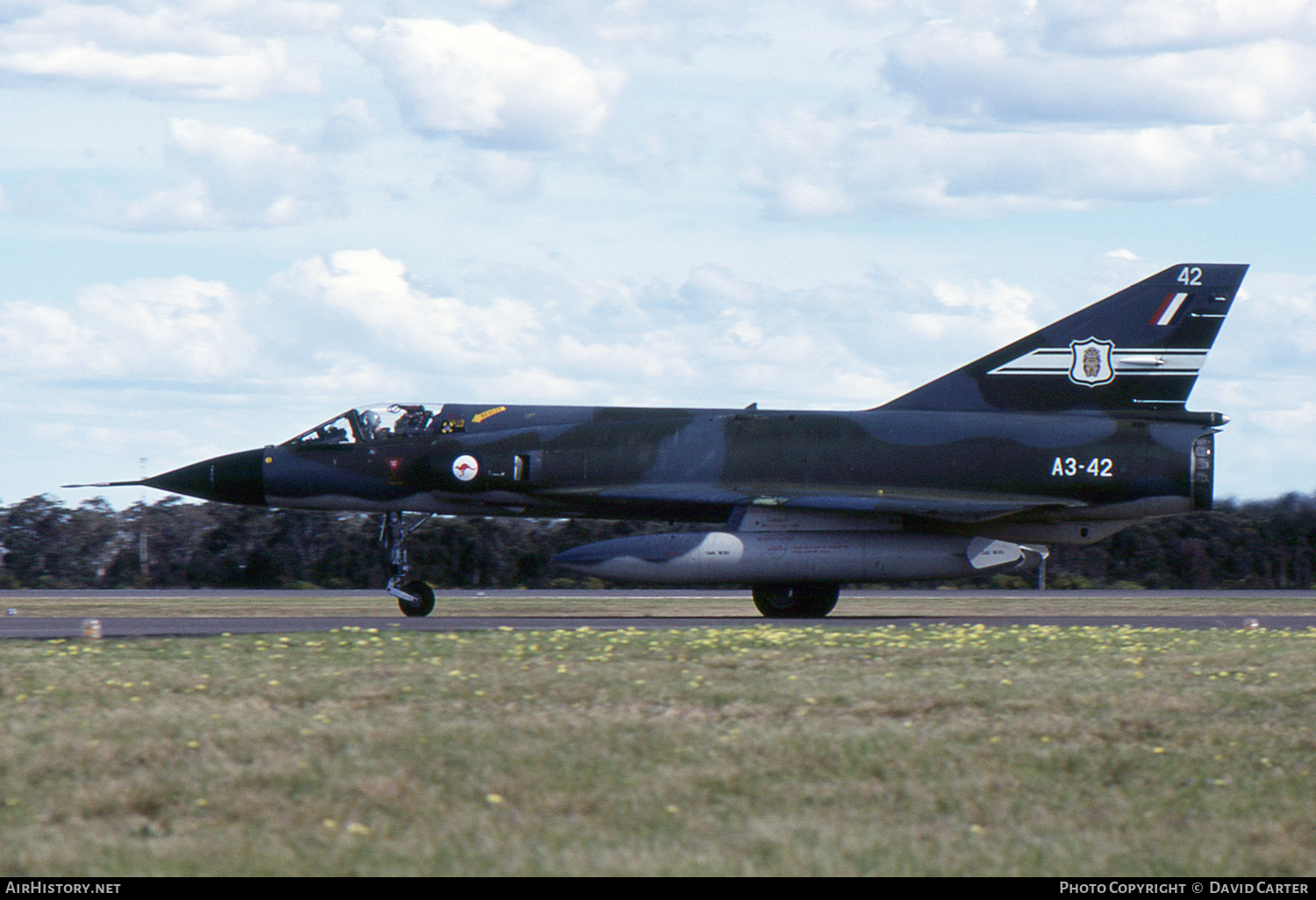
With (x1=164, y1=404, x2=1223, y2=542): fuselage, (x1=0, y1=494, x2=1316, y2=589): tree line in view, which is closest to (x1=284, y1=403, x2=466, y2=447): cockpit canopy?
(x1=164, y1=404, x2=1223, y2=542): fuselage

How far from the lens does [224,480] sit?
23594mm

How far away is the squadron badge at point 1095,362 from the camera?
76.3ft

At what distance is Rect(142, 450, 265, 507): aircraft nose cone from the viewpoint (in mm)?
23516

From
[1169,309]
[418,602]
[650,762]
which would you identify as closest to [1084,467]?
[1169,309]

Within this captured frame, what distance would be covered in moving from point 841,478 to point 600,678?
11.1 meters

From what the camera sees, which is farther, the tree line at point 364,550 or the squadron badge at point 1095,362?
the tree line at point 364,550

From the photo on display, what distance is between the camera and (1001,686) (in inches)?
476

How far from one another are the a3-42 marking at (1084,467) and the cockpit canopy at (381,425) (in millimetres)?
9487

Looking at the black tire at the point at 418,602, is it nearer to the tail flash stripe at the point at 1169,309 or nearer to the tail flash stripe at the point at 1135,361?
the tail flash stripe at the point at 1135,361

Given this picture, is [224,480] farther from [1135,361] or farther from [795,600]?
[1135,361]

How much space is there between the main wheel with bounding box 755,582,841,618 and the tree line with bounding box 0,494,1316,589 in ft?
50.2

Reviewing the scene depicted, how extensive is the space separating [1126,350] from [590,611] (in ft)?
32.2

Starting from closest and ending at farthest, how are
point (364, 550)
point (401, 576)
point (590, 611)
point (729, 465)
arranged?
point (401, 576) → point (729, 465) → point (590, 611) → point (364, 550)

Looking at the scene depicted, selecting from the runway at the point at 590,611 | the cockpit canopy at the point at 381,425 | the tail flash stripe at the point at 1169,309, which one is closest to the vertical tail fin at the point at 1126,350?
the tail flash stripe at the point at 1169,309
